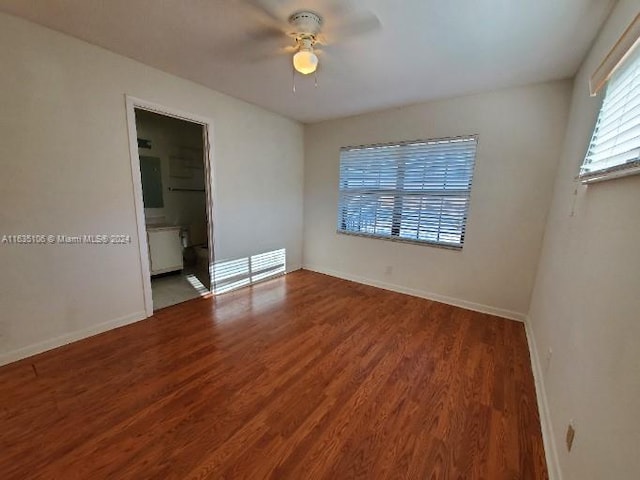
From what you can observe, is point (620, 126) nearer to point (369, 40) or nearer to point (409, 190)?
point (369, 40)

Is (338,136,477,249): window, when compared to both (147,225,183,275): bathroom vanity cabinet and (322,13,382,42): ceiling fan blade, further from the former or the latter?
(147,225,183,275): bathroom vanity cabinet

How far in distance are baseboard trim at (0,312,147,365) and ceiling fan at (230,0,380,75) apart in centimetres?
264

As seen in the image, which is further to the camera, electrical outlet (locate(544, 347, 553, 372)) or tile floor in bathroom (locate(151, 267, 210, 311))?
tile floor in bathroom (locate(151, 267, 210, 311))

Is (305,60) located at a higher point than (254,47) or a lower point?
lower

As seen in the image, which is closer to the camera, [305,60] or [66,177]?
[305,60]

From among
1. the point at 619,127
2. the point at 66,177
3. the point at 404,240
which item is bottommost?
the point at 404,240

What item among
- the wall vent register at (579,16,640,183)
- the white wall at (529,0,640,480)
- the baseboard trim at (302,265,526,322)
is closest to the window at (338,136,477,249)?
the baseboard trim at (302,265,526,322)

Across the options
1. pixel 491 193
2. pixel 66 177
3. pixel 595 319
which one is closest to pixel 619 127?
pixel 595 319

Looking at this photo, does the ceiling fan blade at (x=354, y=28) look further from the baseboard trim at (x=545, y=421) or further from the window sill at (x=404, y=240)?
the baseboard trim at (x=545, y=421)

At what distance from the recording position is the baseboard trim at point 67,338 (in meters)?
1.91

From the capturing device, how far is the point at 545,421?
57.4 inches

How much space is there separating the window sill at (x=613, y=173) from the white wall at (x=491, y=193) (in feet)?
4.17

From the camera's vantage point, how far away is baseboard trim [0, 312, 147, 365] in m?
1.91

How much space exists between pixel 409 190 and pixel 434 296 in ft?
4.51
